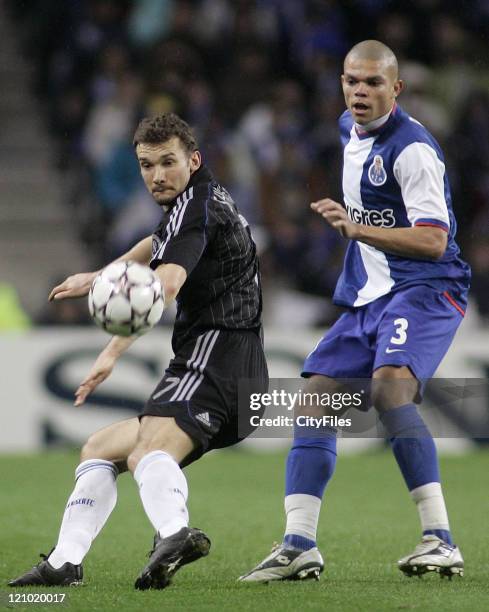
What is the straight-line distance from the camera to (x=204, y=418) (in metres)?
4.88

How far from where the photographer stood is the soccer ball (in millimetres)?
4500

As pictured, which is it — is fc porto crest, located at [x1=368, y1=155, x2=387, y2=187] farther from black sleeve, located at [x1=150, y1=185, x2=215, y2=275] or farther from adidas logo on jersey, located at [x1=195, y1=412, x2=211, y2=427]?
adidas logo on jersey, located at [x1=195, y1=412, x2=211, y2=427]

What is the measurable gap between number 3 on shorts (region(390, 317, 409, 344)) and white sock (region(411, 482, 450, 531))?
1.89ft

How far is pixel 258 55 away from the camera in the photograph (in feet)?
45.1

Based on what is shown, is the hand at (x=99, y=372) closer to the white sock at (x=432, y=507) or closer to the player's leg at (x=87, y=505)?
the player's leg at (x=87, y=505)

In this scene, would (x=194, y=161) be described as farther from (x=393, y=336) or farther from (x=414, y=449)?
(x=414, y=449)

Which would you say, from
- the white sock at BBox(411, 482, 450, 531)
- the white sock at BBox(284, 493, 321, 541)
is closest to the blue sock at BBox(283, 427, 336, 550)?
the white sock at BBox(284, 493, 321, 541)

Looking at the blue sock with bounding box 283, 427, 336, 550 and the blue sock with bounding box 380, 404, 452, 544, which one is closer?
the blue sock with bounding box 380, 404, 452, 544

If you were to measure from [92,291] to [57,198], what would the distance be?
10.9 meters

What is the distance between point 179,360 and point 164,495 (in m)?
0.61

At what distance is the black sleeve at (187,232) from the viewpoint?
4730mm

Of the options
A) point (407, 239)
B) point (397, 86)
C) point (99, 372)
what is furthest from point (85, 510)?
point (397, 86)

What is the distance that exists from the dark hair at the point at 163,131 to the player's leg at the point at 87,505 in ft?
3.55

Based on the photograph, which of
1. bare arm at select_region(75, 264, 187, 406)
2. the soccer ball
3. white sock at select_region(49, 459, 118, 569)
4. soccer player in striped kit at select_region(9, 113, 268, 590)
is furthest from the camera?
white sock at select_region(49, 459, 118, 569)
